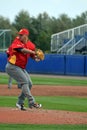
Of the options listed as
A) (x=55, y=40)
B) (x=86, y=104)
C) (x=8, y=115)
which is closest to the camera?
(x=8, y=115)

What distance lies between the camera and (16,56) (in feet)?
40.7

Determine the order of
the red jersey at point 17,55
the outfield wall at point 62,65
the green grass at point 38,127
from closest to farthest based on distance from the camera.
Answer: the green grass at point 38,127, the red jersey at point 17,55, the outfield wall at point 62,65

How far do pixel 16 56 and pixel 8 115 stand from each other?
171 centimetres

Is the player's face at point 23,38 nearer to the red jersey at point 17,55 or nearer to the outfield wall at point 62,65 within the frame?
the red jersey at point 17,55

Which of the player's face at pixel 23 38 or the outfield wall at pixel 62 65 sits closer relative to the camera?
the player's face at pixel 23 38

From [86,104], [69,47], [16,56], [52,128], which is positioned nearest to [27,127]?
[52,128]

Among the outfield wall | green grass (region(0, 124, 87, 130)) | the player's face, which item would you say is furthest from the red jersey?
the outfield wall

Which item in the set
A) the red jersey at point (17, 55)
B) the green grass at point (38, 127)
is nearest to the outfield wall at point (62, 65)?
the red jersey at point (17, 55)

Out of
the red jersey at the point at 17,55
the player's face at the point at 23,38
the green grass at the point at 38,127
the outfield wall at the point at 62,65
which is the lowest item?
the outfield wall at the point at 62,65

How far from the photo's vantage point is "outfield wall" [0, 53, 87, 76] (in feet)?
140

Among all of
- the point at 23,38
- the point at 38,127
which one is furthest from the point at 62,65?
the point at 38,127

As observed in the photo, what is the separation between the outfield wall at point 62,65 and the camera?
140 ft

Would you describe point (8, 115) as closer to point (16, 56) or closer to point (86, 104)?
point (16, 56)

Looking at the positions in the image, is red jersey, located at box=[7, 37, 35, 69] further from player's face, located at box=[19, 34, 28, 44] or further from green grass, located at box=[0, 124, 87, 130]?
green grass, located at box=[0, 124, 87, 130]
